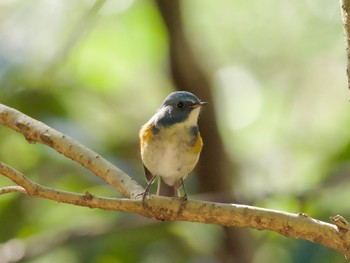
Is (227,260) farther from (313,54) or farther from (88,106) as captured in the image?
(313,54)

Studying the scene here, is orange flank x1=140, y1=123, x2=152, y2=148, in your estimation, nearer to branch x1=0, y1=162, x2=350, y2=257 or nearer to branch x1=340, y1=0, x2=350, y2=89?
branch x1=0, y1=162, x2=350, y2=257

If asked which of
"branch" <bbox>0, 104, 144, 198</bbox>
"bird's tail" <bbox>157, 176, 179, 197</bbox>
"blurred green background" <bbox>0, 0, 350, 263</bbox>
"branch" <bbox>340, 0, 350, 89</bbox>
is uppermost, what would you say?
"blurred green background" <bbox>0, 0, 350, 263</bbox>

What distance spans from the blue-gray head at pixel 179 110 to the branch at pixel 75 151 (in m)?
0.72

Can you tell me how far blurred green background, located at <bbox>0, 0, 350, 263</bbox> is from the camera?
5.39 metres

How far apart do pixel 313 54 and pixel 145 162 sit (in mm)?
3771

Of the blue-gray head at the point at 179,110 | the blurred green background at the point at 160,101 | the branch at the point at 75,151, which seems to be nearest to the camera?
the branch at the point at 75,151

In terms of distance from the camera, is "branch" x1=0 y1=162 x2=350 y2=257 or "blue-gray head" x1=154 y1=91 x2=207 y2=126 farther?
"blue-gray head" x1=154 y1=91 x2=207 y2=126

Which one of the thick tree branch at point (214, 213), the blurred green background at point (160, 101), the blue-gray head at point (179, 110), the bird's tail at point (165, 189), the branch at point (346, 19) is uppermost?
the blurred green background at point (160, 101)

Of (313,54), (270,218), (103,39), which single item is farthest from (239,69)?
(270,218)

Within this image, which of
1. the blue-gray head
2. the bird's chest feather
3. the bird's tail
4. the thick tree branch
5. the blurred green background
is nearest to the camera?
the thick tree branch

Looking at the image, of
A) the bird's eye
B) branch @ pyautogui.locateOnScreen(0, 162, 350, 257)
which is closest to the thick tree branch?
branch @ pyautogui.locateOnScreen(0, 162, 350, 257)

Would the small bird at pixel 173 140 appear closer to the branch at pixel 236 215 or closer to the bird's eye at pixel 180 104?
the bird's eye at pixel 180 104

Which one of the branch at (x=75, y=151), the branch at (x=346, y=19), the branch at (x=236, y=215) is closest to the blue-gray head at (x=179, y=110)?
the branch at (x=75, y=151)

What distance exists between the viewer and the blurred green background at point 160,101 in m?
5.39
